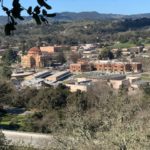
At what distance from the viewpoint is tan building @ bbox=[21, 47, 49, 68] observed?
3866 centimetres

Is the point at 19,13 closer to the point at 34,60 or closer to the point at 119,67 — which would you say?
the point at 119,67

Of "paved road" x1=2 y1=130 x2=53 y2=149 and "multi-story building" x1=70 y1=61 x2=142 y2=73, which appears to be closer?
"paved road" x1=2 y1=130 x2=53 y2=149

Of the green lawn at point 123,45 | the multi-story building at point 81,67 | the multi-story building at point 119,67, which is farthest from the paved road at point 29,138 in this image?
the green lawn at point 123,45

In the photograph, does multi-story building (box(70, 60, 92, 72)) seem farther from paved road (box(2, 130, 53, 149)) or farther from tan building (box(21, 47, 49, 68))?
paved road (box(2, 130, 53, 149))

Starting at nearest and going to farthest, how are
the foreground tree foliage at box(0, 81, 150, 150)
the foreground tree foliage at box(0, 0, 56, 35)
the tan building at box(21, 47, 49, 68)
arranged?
the foreground tree foliage at box(0, 0, 56, 35), the foreground tree foliage at box(0, 81, 150, 150), the tan building at box(21, 47, 49, 68)

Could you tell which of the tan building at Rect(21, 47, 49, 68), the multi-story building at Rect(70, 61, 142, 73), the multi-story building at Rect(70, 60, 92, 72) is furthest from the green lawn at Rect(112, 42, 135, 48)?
the multi-story building at Rect(70, 60, 92, 72)

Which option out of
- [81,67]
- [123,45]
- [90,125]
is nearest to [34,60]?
[81,67]

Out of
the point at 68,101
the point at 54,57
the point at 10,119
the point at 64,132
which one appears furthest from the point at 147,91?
the point at 54,57

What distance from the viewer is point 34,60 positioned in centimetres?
3909

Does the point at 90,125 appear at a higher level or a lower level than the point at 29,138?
higher

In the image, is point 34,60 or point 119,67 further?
point 34,60

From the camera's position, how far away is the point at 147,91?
19422mm

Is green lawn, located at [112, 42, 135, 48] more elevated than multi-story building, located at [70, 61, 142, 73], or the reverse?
multi-story building, located at [70, 61, 142, 73]

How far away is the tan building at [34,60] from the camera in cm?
3866
